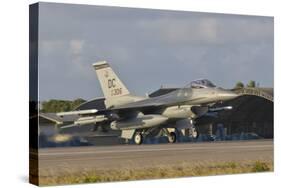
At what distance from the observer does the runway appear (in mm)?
22391

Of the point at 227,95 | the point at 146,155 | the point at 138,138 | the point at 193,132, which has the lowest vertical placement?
the point at 146,155

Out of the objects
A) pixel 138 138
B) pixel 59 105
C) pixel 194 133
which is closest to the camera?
pixel 59 105

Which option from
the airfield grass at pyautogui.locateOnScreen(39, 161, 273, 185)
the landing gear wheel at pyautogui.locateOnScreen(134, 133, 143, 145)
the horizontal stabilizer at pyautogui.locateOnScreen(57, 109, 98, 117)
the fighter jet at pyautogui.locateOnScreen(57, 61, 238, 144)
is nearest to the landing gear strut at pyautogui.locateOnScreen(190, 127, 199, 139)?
the fighter jet at pyautogui.locateOnScreen(57, 61, 238, 144)

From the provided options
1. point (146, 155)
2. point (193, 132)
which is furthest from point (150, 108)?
point (193, 132)

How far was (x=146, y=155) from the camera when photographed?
24.0 metres

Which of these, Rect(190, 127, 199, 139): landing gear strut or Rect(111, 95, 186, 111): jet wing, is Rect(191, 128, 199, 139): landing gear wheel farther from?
Rect(111, 95, 186, 111): jet wing

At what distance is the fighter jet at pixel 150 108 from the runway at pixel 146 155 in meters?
0.41

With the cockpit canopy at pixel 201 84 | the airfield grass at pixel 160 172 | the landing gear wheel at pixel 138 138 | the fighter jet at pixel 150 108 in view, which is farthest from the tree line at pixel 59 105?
the cockpit canopy at pixel 201 84

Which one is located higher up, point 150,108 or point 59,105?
point 59,105

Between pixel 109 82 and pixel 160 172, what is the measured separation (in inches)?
122

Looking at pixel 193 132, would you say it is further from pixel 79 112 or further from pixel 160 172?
pixel 79 112

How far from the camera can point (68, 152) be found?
2275 centimetres

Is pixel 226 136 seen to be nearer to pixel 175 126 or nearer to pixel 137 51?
pixel 175 126

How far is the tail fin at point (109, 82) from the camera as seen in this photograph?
909 inches
